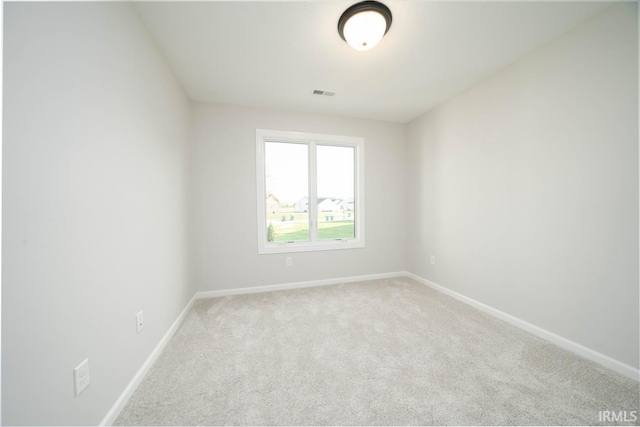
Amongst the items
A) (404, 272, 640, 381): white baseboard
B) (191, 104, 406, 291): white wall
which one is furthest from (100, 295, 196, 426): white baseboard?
(404, 272, 640, 381): white baseboard

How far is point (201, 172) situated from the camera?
289cm

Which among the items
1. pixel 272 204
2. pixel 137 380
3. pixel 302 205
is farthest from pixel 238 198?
pixel 137 380

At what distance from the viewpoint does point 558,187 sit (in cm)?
184

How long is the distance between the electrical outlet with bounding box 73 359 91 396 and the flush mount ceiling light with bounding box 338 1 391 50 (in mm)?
2425

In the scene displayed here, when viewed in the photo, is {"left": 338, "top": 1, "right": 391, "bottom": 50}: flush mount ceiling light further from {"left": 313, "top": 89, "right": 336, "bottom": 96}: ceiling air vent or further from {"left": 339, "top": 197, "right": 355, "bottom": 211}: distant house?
{"left": 339, "top": 197, "right": 355, "bottom": 211}: distant house

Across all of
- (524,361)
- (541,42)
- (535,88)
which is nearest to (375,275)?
(524,361)

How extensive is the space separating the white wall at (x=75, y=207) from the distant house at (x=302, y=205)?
1823 mm

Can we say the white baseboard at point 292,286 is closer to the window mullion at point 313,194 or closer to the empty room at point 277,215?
the empty room at point 277,215

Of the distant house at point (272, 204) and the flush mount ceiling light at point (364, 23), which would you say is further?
the distant house at point (272, 204)

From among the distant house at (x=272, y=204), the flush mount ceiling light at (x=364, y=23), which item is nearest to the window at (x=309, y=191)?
the distant house at (x=272, y=204)

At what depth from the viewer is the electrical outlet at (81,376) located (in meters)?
1.01

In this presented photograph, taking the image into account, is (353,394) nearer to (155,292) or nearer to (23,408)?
(23,408)

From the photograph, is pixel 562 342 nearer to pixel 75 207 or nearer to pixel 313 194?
pixel 313 194

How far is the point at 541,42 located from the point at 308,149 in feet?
8.22
